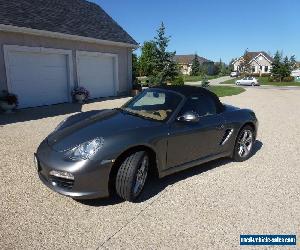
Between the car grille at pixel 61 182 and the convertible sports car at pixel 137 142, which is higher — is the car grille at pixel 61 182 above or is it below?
below

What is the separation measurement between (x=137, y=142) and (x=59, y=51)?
33.9 ft

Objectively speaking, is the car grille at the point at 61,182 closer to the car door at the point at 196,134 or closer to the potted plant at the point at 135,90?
the car door at the point at 196,134

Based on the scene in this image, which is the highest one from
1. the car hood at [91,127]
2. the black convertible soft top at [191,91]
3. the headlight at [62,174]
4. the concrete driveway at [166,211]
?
the black convertible soft top at [191,91]

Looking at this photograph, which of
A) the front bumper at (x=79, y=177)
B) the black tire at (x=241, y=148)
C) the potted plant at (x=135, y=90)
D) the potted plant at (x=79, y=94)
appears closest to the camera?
the front bumper at (x=79, y=177)

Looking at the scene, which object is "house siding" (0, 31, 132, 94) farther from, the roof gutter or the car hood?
the car hood

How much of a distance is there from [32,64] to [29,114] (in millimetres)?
2594

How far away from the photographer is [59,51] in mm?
12516

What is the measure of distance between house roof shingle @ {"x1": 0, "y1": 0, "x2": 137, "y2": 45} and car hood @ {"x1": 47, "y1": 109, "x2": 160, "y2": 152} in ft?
26.5

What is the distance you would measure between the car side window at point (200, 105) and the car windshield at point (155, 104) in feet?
0.51

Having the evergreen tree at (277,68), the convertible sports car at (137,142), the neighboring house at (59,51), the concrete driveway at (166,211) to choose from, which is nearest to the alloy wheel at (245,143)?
the convertible sports car at (137,142)

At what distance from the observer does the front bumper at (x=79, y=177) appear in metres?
3.25

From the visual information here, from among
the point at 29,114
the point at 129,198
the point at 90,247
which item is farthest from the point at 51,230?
the point at 29,114

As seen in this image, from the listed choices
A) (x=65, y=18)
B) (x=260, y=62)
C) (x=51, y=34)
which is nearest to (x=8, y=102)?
(x=51, y=34)

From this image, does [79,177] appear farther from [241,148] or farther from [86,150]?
[241,148]
